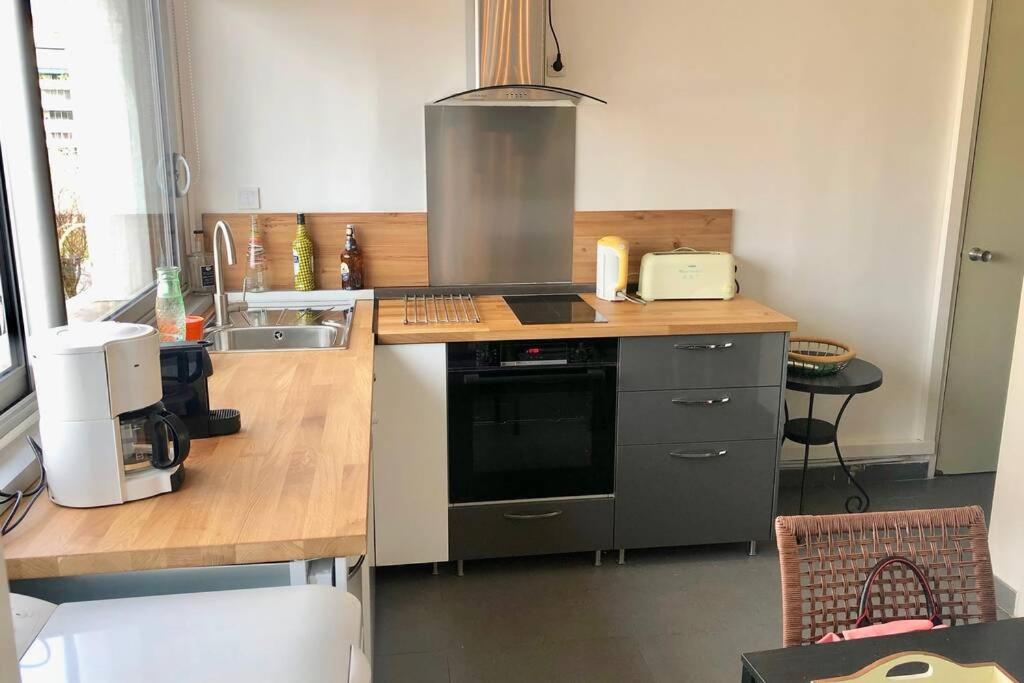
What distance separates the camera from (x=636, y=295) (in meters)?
3.20

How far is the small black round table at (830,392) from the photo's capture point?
9.69ft

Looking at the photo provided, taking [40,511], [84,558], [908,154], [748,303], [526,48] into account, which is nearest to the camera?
[84,558]

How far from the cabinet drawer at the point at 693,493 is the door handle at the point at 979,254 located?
4.65ft

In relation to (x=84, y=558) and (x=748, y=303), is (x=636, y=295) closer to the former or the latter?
(x=748, y=303)

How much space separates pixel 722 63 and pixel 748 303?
3.17 feet

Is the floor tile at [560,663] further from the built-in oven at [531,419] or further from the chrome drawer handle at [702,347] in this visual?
the chrome drawer handle at [702,347]

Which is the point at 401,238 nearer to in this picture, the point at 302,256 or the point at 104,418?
the point at 302,256

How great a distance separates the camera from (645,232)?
332 cm

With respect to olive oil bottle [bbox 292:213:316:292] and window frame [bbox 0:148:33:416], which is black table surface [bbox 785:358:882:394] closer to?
olive oil bottle [bbox 292:213:316:292]

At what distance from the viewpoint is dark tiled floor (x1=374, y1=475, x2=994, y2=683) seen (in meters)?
2.36

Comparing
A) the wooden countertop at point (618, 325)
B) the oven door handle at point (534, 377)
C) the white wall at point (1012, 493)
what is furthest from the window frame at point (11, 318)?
the white wall at point (1012, 493)

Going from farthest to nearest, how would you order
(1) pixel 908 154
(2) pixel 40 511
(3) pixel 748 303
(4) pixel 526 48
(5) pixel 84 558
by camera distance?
(1) pixel 908 154 → (3) pixel 748 303 → (4) pixel 526 48 → (2) pixel 40 511 → (5) pixel 84 558

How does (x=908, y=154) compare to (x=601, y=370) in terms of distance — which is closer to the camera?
Answer: (x=601, y=370)

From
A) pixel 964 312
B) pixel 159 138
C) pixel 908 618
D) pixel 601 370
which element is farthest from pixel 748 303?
pixel 159 138
